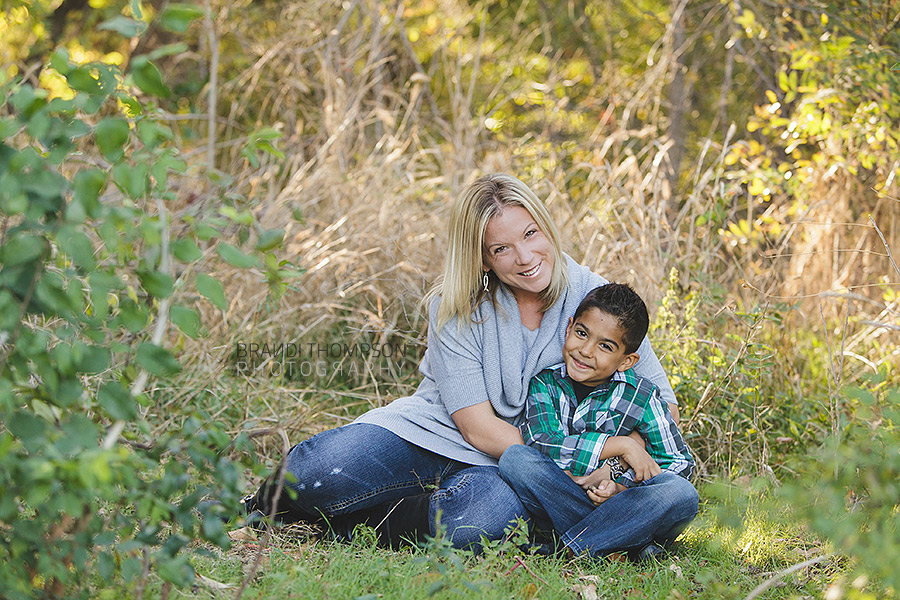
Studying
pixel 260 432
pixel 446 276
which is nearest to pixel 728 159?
pixel 446 276

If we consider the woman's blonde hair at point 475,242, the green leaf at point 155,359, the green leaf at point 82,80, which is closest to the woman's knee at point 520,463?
the woman's blonde hair at point 475,242

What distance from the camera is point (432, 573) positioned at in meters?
2.35

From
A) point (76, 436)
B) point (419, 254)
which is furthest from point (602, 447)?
point (419, 254)

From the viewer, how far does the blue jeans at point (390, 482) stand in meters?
2.70

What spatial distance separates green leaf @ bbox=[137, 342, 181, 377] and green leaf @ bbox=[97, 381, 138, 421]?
0.07 m

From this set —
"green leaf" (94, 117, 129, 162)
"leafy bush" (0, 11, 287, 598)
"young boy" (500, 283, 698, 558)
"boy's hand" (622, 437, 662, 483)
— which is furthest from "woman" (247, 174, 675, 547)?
"green leaf" (94, 117, 129, 162)

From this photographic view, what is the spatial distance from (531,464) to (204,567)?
1.01 m

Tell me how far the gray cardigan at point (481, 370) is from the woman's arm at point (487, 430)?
0.03 m

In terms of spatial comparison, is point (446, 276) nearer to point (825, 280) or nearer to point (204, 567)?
point (204, 567)

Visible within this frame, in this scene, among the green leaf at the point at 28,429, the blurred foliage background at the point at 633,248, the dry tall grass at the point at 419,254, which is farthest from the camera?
the dry tall grass at the point at 419,254

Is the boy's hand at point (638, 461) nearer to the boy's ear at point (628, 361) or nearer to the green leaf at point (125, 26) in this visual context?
the boy's ear at point (628, 361)

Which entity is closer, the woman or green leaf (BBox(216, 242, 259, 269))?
green leaf (BBox(216, 242, 259, 269))

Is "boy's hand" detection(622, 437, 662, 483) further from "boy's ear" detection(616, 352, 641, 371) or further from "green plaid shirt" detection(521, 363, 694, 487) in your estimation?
"boy's ear" detection(616, 352, 641, 371)

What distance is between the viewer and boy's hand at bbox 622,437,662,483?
8.82ft
